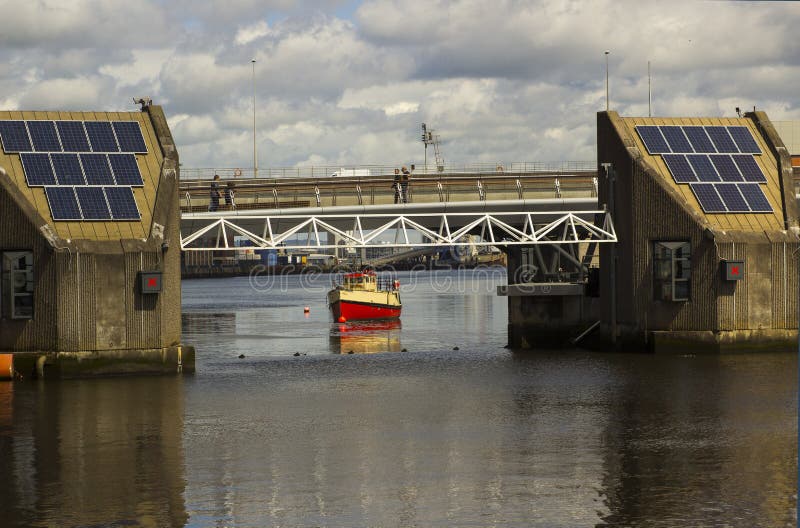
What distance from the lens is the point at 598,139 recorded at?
56562 mm

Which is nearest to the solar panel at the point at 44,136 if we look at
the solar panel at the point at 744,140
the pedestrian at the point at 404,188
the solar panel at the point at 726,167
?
the pedestrian at the point at 404,188

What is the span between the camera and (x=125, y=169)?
154ft

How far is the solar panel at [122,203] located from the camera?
4519cm

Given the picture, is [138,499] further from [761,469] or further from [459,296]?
[459,296]

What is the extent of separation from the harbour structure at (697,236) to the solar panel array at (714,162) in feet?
0.20

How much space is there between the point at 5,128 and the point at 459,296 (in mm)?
100651

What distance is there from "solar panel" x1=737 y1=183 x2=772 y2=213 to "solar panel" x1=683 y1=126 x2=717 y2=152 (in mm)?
2718

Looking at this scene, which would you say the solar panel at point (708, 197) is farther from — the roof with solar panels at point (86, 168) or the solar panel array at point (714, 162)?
the roof with solar panels at point (86, 168)

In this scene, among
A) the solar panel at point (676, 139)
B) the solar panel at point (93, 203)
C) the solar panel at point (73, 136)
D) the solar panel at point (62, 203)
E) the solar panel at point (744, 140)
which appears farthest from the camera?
the solar panel at point (744, 140)

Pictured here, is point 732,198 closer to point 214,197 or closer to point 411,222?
point 411,222

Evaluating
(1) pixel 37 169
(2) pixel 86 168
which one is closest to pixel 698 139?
(2) pixel 86 168

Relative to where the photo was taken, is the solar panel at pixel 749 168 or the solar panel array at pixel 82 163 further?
the solar panel at pixel 749 168

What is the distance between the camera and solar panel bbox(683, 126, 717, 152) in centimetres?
5547

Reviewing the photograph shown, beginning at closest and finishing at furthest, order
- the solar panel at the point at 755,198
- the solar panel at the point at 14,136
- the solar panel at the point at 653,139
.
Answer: the solar panel at the point at 14,136
the solar panel at the point at 755,198
the solar panel at the point at 653,139
